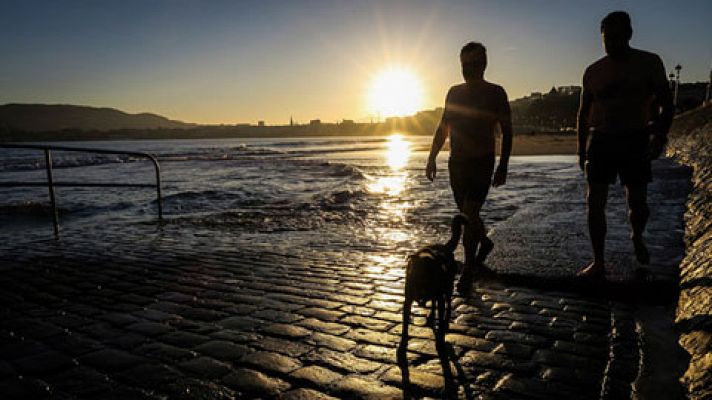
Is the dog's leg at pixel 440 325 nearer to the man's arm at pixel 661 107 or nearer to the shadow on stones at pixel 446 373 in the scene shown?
the shadow on stones at pixel 446 373

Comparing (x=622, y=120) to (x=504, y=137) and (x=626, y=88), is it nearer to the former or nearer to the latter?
(x=626, y=88)

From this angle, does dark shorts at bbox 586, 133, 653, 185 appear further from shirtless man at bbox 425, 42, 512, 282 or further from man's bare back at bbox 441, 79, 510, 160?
man's bare back at bbox 441, 79, 510, 160

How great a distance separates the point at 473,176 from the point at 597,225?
4.31 ft

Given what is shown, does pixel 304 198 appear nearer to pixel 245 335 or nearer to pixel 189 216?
pixel 189 216

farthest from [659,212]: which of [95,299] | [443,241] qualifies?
[95,299]

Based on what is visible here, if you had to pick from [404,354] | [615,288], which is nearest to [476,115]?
[615,288]

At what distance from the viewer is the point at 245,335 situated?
324cm

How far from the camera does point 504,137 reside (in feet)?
14.5

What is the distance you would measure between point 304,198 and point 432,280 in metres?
10.6

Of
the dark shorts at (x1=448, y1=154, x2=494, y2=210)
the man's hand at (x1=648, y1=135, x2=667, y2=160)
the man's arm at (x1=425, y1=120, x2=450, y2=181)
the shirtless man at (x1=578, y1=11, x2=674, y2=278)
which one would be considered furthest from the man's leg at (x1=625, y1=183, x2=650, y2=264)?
the man's arm at (x1=425, y1=120, x2=450, y2=181)

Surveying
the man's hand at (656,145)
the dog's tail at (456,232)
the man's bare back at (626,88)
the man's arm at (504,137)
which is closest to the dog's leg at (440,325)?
the dog's tail at (456,232)

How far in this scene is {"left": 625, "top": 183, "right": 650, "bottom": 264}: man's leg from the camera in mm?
4207

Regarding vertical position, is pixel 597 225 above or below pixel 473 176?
below

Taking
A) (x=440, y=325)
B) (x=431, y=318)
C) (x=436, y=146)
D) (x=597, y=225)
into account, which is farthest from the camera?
(x=436, y=146)
